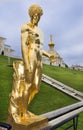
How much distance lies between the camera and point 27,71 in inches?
320

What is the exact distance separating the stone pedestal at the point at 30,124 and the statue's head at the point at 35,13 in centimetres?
269

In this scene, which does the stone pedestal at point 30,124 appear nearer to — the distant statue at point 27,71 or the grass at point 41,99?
the distant statue at point 27,71

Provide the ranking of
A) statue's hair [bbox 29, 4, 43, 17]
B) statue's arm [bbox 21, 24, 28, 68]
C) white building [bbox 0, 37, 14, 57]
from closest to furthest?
statue's arm [bbox 21, 24, 28, 68]
statue's hair [bbox 29, 4, 43, 17]
white building [bbox 0, 37, 14, 57]

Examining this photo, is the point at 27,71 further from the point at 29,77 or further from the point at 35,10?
the point at 35,10

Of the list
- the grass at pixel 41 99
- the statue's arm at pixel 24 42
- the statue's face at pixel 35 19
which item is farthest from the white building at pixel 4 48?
the statue's arm at pixel 24 42

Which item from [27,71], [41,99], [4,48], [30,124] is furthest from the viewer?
[4,48]

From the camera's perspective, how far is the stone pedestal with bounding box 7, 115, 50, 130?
7.74m

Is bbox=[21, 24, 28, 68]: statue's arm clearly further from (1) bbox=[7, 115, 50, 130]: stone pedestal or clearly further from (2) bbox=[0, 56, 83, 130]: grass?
(2) bbox=[0, 56, 83, 130]: grass

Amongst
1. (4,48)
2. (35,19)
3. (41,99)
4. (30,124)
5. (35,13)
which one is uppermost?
(35,13)

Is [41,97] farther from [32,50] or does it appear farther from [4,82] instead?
[32,50]

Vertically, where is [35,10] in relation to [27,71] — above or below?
above

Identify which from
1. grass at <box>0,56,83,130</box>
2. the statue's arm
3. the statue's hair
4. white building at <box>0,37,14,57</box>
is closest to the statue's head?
the statue's hair

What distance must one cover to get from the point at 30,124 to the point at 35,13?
3035 millimetres

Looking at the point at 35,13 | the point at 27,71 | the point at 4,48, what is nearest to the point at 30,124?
the point at 27,71
